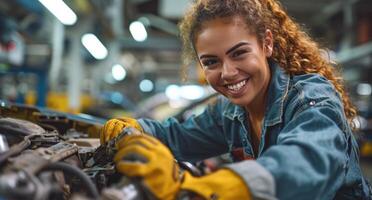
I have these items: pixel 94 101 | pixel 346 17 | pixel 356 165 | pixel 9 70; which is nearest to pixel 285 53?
pixel 356 165

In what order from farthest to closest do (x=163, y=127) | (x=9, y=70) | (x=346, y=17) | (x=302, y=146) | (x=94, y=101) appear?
(x=94, y=101)
(x=346, y=17)
(x=9, y=70)
(x=163, y=127)
(x=302, y=146)

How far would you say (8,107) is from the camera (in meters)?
1.92

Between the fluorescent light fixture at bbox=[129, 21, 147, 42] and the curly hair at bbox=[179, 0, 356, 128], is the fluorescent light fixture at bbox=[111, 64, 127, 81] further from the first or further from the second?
the curly hair at bbox=[179, 0, 356, 128]

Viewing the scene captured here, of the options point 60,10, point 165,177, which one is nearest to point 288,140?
point 165,177

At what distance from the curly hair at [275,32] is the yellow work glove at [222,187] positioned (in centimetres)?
71

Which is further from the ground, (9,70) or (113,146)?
(9,70)

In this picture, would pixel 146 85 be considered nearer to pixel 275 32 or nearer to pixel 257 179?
pixel 275 32

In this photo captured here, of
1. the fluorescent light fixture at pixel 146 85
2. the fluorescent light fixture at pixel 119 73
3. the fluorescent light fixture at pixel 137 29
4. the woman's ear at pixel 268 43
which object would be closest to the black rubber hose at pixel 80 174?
the woman's ear at pixel 268 43

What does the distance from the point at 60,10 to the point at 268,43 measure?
3098mm

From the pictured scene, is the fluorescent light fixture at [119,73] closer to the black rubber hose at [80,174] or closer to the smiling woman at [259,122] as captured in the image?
the smiling woman at [259,122]

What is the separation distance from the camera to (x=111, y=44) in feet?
25.7

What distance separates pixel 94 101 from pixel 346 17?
5739 mm

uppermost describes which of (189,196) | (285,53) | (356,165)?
(285,53)

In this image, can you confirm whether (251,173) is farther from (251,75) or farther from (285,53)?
(285,53)
